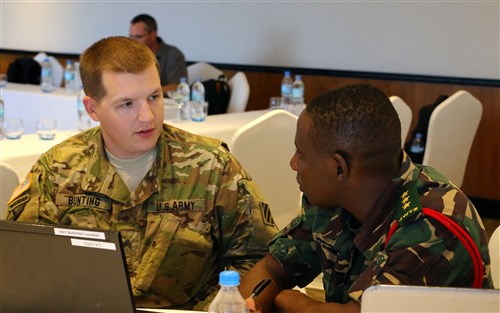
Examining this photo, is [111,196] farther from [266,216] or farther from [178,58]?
[178,58]

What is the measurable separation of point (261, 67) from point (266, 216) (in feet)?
16.2

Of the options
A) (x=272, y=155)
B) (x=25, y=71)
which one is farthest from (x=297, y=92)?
(x=25, y=71)

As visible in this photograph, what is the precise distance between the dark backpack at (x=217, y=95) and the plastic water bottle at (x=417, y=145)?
5.13ft

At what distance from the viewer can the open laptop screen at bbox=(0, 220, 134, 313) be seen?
143 centimetres

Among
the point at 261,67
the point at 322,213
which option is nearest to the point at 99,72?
the point at 322,213

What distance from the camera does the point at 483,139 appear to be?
6.01 m

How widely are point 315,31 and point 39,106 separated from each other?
236cm

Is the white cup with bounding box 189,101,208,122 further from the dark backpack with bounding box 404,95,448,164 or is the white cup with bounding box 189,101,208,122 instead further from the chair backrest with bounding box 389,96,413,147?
the dark backpack with bounding box 404,95,448,164

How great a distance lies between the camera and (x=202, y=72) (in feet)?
22.4

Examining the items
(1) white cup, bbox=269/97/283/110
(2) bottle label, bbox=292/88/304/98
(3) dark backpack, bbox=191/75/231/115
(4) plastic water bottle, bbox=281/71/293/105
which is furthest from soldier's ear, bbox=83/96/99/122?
(4) plastic water bottle, bbox=281/71/293/105

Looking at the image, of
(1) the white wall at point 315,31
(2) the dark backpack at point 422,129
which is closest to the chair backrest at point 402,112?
→ (2) the dark backpack at point 422,129

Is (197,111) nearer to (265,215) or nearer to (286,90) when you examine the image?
(286,90)

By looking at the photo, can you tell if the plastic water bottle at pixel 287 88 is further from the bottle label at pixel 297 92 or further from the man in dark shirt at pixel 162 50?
the man in dark shirt at pixel 162 50

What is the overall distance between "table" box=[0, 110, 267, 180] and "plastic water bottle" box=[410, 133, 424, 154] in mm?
1047
